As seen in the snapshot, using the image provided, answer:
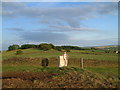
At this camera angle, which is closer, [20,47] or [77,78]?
[77,78]

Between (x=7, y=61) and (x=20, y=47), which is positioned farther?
(x=20, y=47)

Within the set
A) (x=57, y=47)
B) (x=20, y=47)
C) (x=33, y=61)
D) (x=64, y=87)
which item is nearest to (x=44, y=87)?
(x=64, y=87)

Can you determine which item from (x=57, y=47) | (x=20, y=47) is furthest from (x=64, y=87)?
→ (x=20, y=47)

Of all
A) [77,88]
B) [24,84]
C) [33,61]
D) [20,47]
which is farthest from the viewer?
[20,47]

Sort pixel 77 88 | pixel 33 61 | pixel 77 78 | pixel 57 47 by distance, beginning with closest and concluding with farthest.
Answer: pixel 77 88 < pixel 77 78 < pixel 33 61 < pixel 57 47

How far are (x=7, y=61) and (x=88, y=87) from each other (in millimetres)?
26240

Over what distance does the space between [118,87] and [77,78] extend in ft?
9.47

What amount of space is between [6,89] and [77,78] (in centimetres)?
448

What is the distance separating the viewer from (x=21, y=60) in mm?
35531

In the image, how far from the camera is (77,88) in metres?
10.7

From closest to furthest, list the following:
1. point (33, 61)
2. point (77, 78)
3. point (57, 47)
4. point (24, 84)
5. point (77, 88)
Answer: point (77, 88)
point (24, 84)
point (77, 78)
point (33, 61)
point (57, 47)

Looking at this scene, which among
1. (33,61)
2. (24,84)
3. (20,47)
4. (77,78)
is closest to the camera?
(24,84)

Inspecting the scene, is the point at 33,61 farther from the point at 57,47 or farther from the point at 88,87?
the point at 57,47

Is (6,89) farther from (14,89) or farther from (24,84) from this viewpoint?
(24,84)
